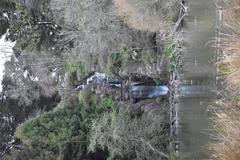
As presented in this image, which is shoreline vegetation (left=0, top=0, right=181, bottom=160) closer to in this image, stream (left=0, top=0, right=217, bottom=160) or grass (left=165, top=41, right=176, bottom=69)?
grass (left=165, top=41, right=176, bottom=69)

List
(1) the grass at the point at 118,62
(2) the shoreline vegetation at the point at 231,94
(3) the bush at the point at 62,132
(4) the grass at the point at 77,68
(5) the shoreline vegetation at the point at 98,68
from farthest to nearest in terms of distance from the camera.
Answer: (4) the grass at the point at 77,68 < (3) the bush at the point at 62,132 < (1) the grass at the point at 118,62 < (5) the shoreline vegetation at the point at 98,68 < (2) the shoreline vegetation at the point at 231,94

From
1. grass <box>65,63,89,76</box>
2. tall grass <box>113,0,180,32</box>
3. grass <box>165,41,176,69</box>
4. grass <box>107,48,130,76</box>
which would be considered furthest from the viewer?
grass <box>65,63,89,76</box>

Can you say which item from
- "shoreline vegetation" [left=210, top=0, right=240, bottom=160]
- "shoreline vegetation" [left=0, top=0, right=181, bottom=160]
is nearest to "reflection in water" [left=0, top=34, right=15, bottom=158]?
"shoreline vegetation" [left=0, top=0, right=181, bottom=160]

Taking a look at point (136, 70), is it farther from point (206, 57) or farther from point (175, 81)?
point (206, 57)

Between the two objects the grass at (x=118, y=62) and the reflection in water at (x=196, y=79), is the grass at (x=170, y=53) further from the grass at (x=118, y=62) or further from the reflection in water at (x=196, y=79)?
the grass at (x=118, y=62)

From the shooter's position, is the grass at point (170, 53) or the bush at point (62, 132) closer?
the grass at point (170, 53)

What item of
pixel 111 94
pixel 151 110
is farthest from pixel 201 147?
pixel 111 94

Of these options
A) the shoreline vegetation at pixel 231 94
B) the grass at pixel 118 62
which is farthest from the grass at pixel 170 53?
the shoreline vegetation at pixel 231 94
